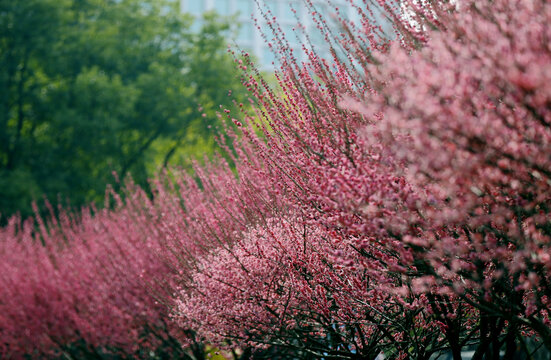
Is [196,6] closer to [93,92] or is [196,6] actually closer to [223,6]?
[223,6]

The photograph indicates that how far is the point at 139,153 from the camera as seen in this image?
25.0 m

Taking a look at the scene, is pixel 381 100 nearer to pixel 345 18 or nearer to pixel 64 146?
pixel 345 18

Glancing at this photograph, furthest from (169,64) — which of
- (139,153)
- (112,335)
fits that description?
(112,335)

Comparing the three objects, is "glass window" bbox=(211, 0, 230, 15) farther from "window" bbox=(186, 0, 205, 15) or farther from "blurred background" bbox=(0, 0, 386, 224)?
"blurred background" bbox=(0, 0, 386, 224)

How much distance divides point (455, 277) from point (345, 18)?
97.8 inches

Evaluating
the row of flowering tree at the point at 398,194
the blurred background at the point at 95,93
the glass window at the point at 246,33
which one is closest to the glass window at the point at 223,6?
the glass window at the point at 246,33

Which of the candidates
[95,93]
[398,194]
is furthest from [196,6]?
[398,194]

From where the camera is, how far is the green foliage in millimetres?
22594

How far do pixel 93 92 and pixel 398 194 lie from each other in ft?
72.6

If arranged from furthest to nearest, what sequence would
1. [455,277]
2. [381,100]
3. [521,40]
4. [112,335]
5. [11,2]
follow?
[11,2] < [112,335] < [455,277] < [381,100] < [521,40]

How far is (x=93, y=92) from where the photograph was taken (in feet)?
74.9

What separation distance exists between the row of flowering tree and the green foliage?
1456cm

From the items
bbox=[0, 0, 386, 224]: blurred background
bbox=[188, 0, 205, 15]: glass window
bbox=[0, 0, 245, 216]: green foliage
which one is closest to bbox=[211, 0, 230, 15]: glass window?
bbox=[188, 0, 205, 15]: glass window

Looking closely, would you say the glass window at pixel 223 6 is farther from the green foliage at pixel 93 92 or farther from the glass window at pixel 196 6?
the green foliage at pixel 93 92
